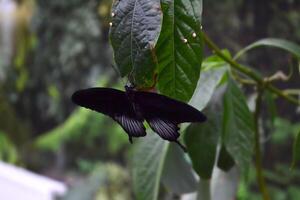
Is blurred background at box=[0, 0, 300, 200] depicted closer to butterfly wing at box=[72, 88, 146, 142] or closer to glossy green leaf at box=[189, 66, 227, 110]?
glossy green leaf at box=[189, 66, 227, 110]

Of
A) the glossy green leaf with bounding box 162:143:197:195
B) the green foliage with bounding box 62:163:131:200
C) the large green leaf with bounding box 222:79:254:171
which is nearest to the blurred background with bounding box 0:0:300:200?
the green foliage with bounding box 62:163:131:200

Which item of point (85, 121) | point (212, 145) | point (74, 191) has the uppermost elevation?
point (212, 145)

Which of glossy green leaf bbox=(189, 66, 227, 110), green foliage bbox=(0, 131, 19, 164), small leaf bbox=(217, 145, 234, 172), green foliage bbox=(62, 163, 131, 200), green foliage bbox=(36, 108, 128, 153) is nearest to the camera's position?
glossy green leaf bbox=(189, 66, 227, 110)

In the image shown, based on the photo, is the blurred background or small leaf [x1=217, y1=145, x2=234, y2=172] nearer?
small leaf [x1=217, y1=145, x2=234, y2=172]

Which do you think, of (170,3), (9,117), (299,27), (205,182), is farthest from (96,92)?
(9,117)

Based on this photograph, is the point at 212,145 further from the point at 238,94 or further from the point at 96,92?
the point at 96,92

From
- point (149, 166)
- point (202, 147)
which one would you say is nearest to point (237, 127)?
point (202, 147)

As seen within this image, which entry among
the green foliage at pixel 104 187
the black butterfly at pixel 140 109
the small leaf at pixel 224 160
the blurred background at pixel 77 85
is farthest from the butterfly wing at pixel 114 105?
the green foliage at pixel 104 187
